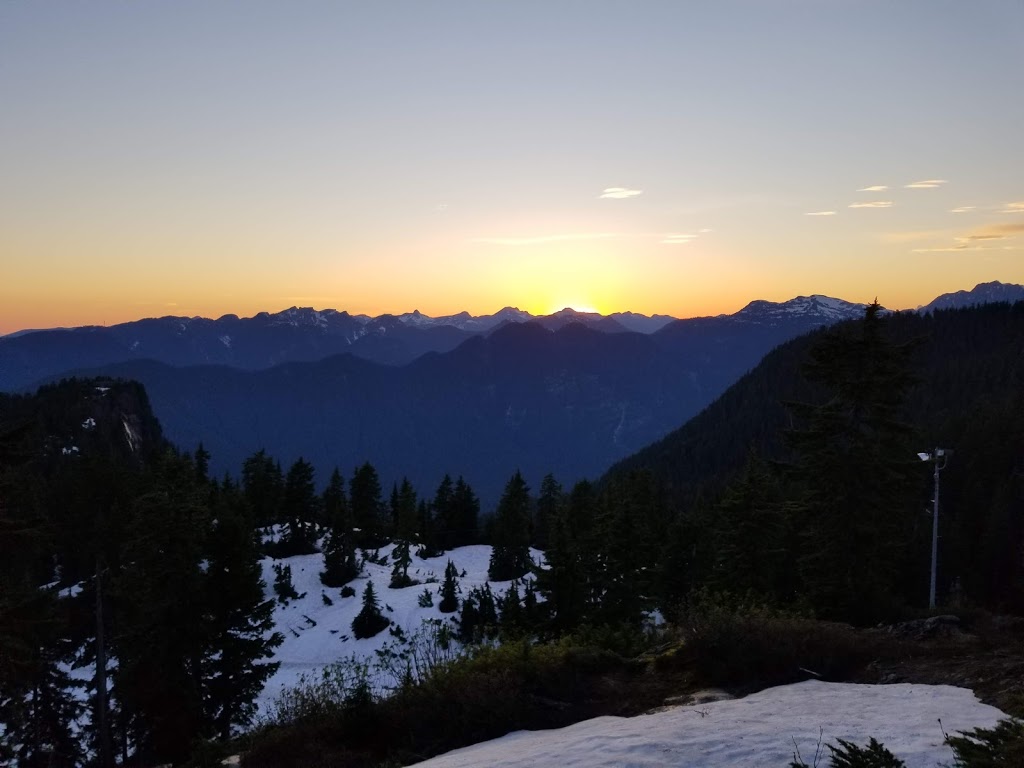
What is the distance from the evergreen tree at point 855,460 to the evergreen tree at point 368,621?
39732 millimetres

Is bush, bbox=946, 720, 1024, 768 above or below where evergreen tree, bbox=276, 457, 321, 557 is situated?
above

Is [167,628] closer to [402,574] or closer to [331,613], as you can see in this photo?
[331,613]

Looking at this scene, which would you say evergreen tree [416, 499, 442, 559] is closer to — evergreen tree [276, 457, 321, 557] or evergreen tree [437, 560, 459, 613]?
evergreen tree [276, 457, 321, 557]

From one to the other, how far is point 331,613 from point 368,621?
19.1 ft

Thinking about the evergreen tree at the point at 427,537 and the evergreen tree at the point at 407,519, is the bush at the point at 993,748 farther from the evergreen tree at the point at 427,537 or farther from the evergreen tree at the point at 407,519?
the evergreen tree at the point at 427,537

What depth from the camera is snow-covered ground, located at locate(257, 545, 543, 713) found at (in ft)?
164

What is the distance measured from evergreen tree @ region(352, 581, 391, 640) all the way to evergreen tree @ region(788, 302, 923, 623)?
3973 cm

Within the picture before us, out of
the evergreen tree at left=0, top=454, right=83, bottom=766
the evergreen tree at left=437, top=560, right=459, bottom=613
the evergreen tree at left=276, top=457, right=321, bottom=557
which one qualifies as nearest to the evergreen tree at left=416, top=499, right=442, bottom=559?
the evergreen tree at left=276, top=457, right=321, bottom=557

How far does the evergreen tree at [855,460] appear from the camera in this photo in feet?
63.1

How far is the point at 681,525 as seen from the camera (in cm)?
4131

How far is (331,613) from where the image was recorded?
57062 millimetres

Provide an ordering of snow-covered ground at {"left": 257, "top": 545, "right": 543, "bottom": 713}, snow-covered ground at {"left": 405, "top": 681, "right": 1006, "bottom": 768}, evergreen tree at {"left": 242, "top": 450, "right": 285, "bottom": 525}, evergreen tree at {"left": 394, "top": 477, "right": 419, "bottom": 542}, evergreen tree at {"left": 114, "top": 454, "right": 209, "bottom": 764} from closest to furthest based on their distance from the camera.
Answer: snow-covered ground at {"left": 405, "top": 681, "right": 1006, "bottom": 768} < evergreen tree at {"left": 114, "top": 454, "right": 209, "bottom": 764} < snow-covered ground at {"left": 257, "top": 545, "right": 543, "bottom": 713} < evergreen tree at {"left": 394, "top": 477, "right": 419, "bottom": 542} < evergreen tree at {"left": 242, "top": 450, "right": 285, "bottom": 525}

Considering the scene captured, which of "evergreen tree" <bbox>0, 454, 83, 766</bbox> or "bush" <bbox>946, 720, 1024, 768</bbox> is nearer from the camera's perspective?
"bush" <bbox>946, 720, 1024, 768</bbox>

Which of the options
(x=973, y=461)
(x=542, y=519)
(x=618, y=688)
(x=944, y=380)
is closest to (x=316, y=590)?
(x=542, y=519)
